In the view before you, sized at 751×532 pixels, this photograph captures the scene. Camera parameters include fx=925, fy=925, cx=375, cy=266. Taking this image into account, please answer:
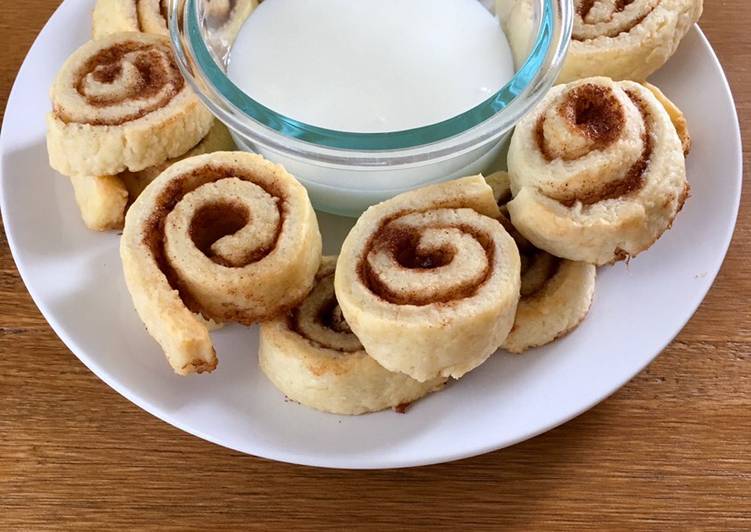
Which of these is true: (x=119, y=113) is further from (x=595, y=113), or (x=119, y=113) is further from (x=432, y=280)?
(x=595, y=113)

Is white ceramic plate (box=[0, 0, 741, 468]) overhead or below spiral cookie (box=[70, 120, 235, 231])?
below

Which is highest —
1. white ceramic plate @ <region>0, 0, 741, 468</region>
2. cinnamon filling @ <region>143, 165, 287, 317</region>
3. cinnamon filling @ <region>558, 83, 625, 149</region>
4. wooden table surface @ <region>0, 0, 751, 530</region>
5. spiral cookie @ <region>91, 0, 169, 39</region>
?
spiral cookie @ <region>91, 0, 169, 39</region>

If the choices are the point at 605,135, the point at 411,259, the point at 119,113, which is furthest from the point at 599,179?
the point at 119,113

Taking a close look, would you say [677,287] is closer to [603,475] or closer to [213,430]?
[603,475]

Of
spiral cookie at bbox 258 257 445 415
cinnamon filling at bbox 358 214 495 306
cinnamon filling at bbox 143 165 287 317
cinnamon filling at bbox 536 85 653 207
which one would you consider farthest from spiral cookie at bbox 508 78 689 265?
cinnamon filling at bbox 143 165 287 317

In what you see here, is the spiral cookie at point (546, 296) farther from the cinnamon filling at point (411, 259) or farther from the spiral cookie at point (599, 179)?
the cinnamon filling at point (411, 259)

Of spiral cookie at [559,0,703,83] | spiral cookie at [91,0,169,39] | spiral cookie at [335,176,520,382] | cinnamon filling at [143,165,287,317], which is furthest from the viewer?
spiral cookie at [91,0,169,39]

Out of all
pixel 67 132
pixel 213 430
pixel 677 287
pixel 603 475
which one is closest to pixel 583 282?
pixel 677 287

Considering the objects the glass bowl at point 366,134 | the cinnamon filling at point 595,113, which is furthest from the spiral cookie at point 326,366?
the cinnamon filling at point 595,113

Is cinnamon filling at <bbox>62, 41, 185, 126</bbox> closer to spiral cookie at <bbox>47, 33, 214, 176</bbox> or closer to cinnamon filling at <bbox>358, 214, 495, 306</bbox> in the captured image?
spiral cookie at <bbox>47, 33, 214, 176</bbox>
